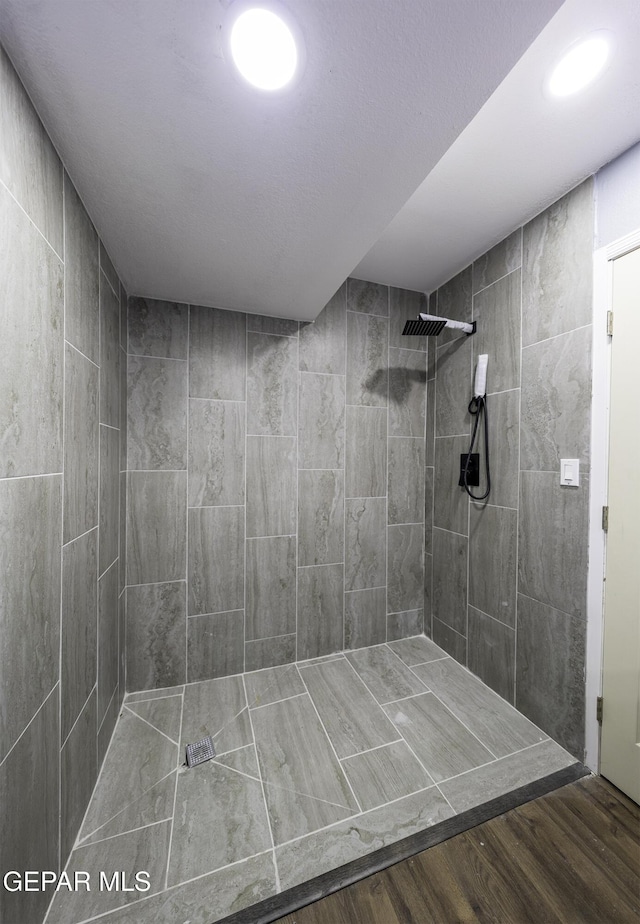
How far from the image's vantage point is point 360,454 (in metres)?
2.22

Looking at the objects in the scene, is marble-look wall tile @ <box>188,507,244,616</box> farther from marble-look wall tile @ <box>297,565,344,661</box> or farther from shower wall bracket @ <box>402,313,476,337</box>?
shower wall bracket @ <box>402,313,476,337</box>

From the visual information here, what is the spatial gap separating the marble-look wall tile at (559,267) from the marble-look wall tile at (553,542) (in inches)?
26.8

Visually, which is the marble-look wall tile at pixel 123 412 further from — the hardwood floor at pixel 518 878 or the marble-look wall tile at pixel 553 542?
the marble-look wall tile at pixel 553 542

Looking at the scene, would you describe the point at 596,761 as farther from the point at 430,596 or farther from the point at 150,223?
the point at 150,223

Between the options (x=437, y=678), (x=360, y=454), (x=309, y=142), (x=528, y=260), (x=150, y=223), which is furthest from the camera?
(x=360, y=454)

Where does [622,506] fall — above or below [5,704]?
above

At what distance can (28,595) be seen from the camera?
828 millimetres

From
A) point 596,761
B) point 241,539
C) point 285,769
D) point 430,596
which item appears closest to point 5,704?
point 285,769

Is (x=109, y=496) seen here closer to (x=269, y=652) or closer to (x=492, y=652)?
(x=269, y=652)

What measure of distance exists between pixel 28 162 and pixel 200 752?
2047mm

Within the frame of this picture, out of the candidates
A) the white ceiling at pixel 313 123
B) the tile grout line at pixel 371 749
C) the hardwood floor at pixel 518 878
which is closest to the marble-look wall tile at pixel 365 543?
the tile grout line at pixel 371 749

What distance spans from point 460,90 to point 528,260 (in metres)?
1.10

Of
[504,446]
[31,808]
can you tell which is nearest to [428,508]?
[504,446]

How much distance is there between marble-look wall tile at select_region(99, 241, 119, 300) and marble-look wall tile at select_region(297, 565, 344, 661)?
175cm
